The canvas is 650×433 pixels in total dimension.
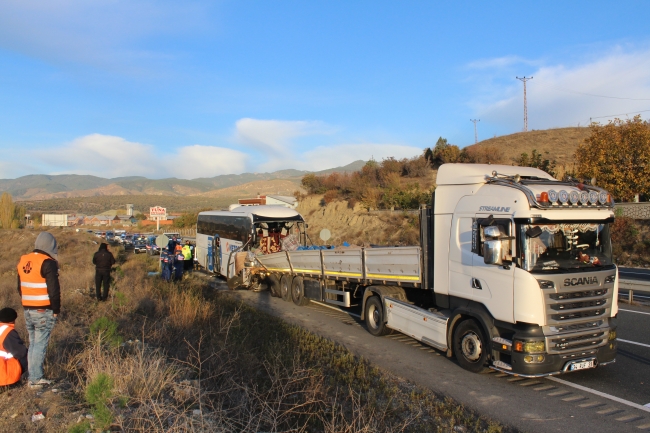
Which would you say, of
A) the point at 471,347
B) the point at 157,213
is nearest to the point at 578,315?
the point at 471,347

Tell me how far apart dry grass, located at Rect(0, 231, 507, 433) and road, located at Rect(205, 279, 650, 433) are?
0.52 m

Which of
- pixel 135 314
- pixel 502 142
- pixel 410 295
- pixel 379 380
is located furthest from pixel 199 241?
pixel 502 142

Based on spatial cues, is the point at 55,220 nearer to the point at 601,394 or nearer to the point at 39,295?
the point at 39,295

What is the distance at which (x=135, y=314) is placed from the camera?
11594 millimetres

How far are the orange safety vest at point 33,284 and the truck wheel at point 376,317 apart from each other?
20.5 ft

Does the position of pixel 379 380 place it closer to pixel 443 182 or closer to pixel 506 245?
pixel 506 245

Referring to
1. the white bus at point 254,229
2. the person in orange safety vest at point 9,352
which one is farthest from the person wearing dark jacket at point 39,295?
the white bus at point 254,229

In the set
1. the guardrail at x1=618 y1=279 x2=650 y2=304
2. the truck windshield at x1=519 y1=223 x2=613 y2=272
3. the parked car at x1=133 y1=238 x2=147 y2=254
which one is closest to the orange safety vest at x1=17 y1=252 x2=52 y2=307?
the truck windshield at x1=519 y1=223 x2=613 y2=272

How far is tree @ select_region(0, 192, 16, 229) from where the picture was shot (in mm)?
67938

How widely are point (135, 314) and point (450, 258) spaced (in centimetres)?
789

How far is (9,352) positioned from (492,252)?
6.48m

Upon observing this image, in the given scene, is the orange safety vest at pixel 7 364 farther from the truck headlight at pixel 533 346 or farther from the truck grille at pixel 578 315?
the truck grille at pixel 578 315

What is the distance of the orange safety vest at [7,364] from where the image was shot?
5.73 meters

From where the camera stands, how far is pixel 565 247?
22.9ft
